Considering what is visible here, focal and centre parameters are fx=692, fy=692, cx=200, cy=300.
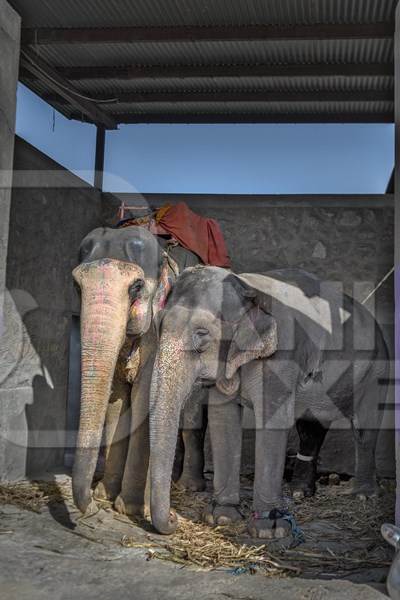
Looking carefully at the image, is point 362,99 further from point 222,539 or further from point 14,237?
point 222,539

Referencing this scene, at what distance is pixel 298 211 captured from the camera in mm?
8109

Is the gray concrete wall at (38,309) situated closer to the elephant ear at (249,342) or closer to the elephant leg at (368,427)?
the elephant ear at (249,342)

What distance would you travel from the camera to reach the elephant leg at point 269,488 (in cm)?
437

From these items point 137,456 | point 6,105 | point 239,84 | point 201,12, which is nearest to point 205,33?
point 201,12

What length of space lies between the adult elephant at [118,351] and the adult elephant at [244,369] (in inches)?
12.6

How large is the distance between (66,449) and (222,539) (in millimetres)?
3144

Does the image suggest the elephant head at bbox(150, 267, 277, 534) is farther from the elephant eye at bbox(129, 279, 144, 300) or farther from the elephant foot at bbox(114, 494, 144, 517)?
the elephant foot at bbox(114, 494, 144, 517)

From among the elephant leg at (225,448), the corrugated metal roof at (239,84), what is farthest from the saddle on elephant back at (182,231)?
the corrugated metal roof at (239,84)

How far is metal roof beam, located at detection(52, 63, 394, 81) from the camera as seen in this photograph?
6.48m

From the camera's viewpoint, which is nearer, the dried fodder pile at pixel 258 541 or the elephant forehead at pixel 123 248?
the dried fodder pile at pixel 258 541

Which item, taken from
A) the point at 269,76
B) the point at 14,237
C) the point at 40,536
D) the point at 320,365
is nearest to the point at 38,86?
the point at 14,237

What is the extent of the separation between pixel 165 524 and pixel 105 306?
54.4 inches

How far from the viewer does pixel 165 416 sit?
13.4ft

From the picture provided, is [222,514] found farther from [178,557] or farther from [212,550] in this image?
[178,557]
